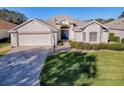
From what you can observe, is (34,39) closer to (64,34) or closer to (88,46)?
(64,34)

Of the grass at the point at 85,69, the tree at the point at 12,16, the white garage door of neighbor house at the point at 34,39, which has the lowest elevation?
the grass at the point at 85,69

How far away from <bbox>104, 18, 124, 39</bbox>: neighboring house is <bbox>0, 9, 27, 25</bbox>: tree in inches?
118

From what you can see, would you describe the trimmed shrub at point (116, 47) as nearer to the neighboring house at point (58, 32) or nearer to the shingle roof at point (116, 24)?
the neighboring house at point (58, 32)

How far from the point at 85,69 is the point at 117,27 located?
194 cm

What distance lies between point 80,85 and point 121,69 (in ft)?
5.34

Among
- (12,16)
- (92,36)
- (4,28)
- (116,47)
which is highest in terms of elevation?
(12,16)

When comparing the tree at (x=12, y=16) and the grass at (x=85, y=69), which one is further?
the grass at (x=85, y=69)

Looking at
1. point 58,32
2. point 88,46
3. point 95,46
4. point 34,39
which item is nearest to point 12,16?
point 34,39

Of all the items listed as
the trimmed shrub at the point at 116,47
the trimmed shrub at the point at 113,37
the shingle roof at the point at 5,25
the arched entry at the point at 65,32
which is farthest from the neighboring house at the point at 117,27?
the shingle roof at the point at 5,25

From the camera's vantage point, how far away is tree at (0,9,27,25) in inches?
334

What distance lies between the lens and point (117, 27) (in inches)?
361

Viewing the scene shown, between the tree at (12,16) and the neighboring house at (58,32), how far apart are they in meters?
0.18

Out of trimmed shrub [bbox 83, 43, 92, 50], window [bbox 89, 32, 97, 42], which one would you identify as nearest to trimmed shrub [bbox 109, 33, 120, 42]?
window [bbox 89, 32, 97, 42]

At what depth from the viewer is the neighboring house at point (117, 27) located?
884 centimetres
